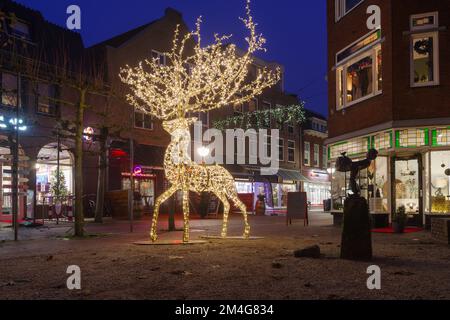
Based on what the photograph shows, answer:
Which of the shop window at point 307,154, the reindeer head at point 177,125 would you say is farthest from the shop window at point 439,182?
the shop window at point 307,154

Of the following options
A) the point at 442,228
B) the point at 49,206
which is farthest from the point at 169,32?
the point at 442,228

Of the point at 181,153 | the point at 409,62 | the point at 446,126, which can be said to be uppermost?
the point at 409,62

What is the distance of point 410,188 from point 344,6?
7700 mm

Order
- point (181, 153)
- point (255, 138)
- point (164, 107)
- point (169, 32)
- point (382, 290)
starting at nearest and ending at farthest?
point (382, 290) → point (181, 153) → point (164, 107) → point (169, 32) → point (255, 138)

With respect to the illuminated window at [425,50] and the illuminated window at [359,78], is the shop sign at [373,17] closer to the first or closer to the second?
the illuminated window at [359,78]

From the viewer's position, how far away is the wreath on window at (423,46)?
16.5m

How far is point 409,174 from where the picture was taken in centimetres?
1759

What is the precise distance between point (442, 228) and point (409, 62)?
6.98 m

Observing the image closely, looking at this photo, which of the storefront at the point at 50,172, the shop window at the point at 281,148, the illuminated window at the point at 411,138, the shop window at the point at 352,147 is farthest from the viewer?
the shop window at the point at 281,148

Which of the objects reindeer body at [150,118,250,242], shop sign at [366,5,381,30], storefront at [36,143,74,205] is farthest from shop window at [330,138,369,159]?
storefront at [36,143,74,205]

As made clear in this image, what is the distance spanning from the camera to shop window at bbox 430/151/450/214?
53.9 feet

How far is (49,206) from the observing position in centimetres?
2377

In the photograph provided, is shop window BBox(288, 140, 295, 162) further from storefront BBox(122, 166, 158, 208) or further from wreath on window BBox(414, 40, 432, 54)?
wreath on window BBox(414, 40, 432, 54)
